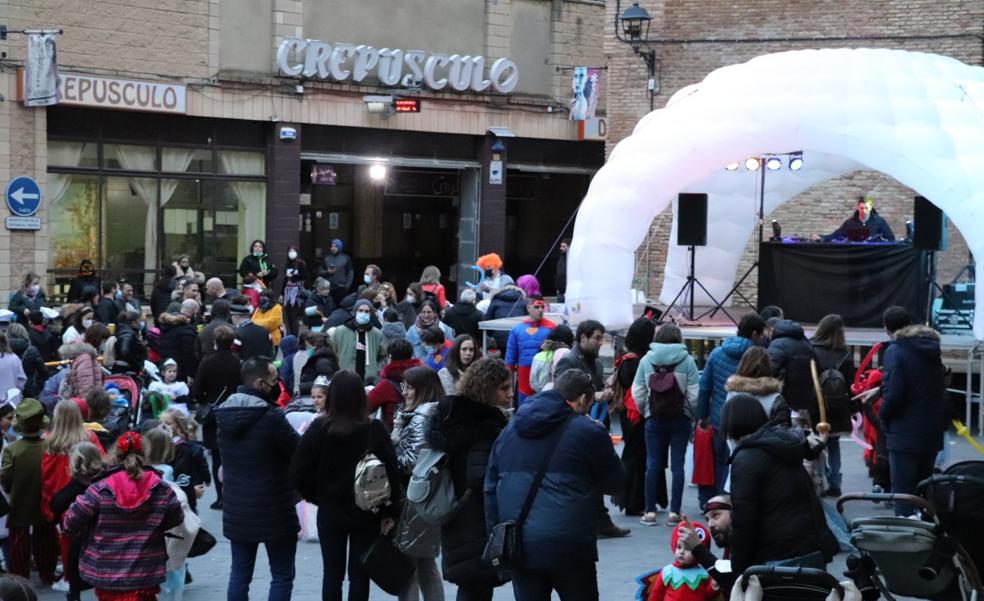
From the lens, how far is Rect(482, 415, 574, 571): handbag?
283 inches

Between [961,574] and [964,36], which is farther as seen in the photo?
[964,36]

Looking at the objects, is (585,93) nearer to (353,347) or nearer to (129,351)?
(353,347)

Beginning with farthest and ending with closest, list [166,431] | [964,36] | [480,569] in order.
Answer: [964,36] < [166,431] < [480,569]

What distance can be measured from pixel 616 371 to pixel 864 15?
640 inches

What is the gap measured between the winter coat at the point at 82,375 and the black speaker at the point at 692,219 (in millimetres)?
9624

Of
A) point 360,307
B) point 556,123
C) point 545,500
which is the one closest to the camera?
point 545,500

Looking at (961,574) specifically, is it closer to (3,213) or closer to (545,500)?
(545,500)

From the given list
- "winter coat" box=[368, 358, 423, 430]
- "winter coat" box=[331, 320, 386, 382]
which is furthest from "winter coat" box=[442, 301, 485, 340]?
"winter coat" box=[368, 358, 423, 430]

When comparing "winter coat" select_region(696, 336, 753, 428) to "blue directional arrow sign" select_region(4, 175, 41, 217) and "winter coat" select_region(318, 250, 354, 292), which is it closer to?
"winter coat" select_region(318, 250, 354, 292)

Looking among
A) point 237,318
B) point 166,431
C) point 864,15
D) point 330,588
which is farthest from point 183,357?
point 864,15

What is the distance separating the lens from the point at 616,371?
12.3 metres

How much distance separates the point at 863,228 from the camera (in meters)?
21.5

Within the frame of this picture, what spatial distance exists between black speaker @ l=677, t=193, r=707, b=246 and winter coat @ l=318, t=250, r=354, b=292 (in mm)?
8399

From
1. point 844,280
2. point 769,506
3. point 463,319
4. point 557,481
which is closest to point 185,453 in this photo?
point 557,481
